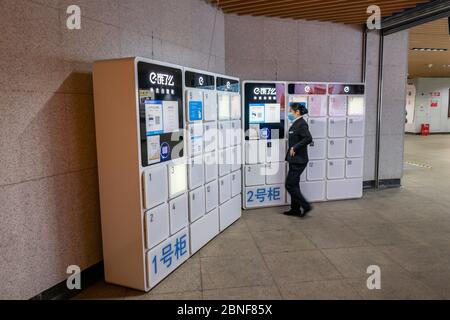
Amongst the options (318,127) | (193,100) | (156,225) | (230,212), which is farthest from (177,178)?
(318,127)

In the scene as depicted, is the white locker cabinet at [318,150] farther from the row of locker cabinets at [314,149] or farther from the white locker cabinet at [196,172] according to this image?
the white locker cabinet at [196,172]

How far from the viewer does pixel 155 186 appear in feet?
10.6

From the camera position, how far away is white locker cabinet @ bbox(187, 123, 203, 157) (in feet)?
12.6

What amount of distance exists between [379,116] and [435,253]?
3697 mm

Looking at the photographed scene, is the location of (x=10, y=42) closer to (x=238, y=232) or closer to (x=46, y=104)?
(x=46, y=104)

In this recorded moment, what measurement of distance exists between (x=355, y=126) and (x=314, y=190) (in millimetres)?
1355

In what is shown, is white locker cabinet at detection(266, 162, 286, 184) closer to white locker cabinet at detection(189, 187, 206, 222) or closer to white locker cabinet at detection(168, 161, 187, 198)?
white locker cabinet at detection(189, 187, 206, 222)

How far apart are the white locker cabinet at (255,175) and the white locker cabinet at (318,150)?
0.91 m

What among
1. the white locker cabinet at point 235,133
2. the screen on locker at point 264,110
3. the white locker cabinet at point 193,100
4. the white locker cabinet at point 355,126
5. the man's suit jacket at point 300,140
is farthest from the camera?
the white locker cabinet at point 355,126

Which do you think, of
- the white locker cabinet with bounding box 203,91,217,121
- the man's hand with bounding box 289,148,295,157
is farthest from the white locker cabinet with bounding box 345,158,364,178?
the white locker cabinet with bounding box 203,91,217,121

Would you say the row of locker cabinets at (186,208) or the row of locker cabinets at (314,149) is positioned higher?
the row of locker cabinets at (314,149)

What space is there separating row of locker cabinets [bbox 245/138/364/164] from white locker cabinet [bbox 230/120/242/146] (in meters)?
0.41

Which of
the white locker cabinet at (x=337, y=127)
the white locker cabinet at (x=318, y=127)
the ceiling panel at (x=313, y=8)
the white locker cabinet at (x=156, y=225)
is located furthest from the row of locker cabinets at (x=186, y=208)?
the ceiling panel at (x=313, y=8)

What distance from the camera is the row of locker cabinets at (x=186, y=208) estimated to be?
3.25m
